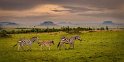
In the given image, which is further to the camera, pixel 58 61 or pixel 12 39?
pixel 12 39

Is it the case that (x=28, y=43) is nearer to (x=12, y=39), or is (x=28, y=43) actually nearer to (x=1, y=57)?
(x=1, y=57)

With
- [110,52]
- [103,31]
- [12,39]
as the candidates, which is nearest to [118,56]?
[110,52]

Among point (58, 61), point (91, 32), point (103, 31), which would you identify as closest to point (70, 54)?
point (58, 61)

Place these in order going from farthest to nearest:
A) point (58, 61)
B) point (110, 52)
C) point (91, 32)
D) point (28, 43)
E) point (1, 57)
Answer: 1. point (91, 32)
2. point (28, 43)
3. point (110, 52)
4. point (1, 57)
5. point (58, 61)

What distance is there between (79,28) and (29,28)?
3984 mm

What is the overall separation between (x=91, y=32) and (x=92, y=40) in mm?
2667

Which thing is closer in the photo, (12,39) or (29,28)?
(12,39)

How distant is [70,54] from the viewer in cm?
1268

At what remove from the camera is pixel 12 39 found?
58.9 feet

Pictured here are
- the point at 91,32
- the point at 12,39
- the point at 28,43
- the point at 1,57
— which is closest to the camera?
the point at 1,57

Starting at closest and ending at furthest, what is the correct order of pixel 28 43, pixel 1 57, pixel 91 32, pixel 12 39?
pixel 1 57
pixel 28 43
pixel 12 39
pixel 91 32

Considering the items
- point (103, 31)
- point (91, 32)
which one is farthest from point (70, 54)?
point (103, 31)

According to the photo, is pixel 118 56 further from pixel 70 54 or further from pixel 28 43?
pixel 28 43

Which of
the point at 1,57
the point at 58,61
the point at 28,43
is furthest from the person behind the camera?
the point at 28,43
